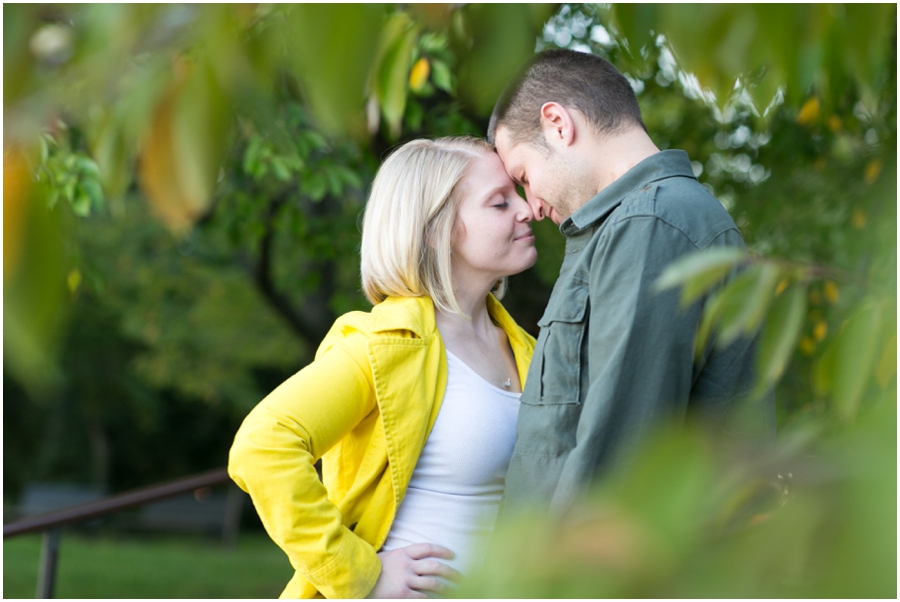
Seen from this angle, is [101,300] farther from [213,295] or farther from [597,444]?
[597,444]

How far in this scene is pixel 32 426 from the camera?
16.8 m

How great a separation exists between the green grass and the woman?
7.45m

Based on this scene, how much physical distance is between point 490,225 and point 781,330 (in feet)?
5.14

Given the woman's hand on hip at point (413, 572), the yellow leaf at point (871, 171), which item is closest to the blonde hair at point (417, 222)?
the woman's hand on hip at point (413, 572)

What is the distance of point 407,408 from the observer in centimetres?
204

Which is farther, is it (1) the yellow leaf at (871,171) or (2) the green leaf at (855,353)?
(1) the yellow leaf at (871,171)

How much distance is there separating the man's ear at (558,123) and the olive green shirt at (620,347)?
0.21m

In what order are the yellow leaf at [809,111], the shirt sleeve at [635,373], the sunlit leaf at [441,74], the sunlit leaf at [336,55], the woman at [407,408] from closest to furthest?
the sunlit leaf at [336,55] < the shirt sleeve at [635,373] < the woman at [407,408] < the sunlit leaf at [441,74] < the yellow leaf at [809,111]

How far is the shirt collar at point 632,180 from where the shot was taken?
1945mm

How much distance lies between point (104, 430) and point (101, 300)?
15.1 ft

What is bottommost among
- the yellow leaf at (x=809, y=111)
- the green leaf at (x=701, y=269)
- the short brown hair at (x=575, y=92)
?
the green leaf at (x=701, y=269)

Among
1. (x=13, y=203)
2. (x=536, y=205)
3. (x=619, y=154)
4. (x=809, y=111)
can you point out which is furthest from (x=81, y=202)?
(x=13, y=203)

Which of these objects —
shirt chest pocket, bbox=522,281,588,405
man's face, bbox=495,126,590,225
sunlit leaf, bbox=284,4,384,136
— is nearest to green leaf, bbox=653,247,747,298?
sunlit leaf, bbox=284,4,384,136

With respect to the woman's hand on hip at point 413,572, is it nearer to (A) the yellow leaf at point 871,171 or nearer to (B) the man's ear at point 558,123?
(B) the man's ear at point 558,123
